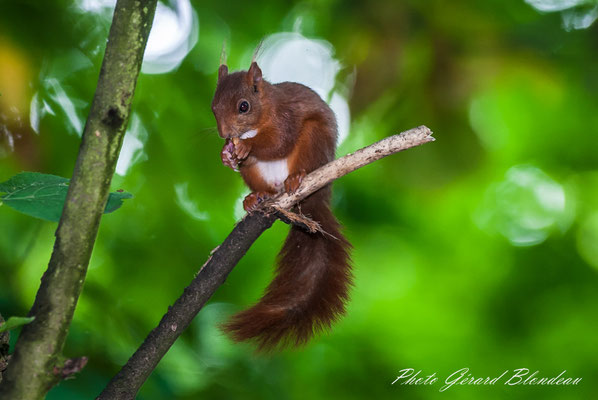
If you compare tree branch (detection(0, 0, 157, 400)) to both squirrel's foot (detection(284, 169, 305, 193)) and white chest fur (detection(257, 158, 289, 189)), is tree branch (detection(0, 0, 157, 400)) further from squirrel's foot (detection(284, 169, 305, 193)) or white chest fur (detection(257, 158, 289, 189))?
white chest fur (detection(257, 158, 289, 189))

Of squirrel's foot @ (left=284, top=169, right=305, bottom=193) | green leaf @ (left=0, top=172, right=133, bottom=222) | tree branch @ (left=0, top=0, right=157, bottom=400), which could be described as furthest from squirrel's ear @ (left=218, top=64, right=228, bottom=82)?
tree branch @ (left=0, top=0, right=157, bottom=400)

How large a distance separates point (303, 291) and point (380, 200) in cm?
120

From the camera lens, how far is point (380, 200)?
318cm

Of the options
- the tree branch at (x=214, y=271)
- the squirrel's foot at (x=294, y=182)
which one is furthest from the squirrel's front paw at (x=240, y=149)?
the tree branch at (x=214, y=271)

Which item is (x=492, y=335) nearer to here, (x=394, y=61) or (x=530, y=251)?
(x=530, y=251)

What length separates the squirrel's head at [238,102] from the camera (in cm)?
244

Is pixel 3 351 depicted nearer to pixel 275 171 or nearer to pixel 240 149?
Answer: pixel 240 149

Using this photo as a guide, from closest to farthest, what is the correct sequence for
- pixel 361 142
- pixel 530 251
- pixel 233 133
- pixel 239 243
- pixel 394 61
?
pixel 239 243, pixel 394 61, pixel 233 133, pixel 530 251, pixel 361 142

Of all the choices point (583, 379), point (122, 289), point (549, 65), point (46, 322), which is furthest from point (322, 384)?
point (46, 322)

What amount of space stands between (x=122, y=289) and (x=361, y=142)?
1711 mm

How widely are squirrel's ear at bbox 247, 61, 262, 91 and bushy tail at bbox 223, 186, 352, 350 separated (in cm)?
59

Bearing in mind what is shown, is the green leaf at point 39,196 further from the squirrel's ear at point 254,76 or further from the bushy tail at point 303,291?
the squirrel's ear at point 254,76

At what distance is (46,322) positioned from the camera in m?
0.91

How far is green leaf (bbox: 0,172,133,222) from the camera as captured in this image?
99 cm
